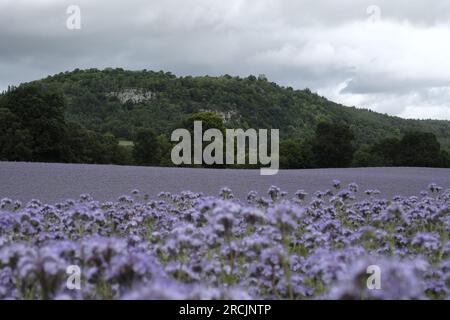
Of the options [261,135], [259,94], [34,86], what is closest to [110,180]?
[34,86]

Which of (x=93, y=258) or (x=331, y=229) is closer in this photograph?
(x=93, y=258)

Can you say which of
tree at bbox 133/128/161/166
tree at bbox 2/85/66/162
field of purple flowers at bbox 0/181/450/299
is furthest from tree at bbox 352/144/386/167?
field of purple flowers at bbox 0/181/450/299

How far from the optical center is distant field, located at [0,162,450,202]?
1781 cm

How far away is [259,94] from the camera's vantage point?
98.7 m

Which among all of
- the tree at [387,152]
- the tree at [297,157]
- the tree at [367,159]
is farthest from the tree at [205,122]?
the tree at [387,152]

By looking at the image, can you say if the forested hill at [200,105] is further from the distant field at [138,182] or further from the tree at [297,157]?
the distant field at [138,182]

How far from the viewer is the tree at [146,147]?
5891cm

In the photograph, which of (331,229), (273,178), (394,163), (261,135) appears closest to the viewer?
(331,229)

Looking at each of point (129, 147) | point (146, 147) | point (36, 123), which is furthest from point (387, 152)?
point (36, 123)

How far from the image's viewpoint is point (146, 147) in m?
59.2

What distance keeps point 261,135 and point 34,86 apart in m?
38.0

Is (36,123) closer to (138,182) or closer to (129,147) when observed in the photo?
(129,147)

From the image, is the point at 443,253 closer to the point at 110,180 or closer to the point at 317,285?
the point at 317,285

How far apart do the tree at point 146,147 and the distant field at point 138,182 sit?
34.0 meters
